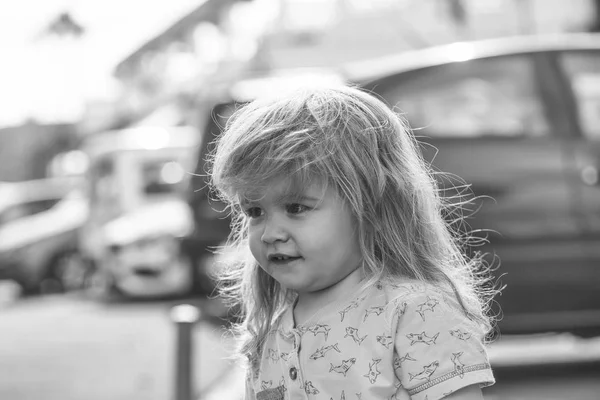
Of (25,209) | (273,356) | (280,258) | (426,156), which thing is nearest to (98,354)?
(426,156)

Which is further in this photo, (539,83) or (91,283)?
(91,283)

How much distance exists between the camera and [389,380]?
83.3 inches

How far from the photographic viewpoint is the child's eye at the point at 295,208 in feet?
7.29

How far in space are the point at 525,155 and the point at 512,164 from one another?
0.31 feet

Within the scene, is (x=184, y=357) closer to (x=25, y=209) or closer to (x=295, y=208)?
(x=295, y=208)

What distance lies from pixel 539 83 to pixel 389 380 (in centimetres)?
459

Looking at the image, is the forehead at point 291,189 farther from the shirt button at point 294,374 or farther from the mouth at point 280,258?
the shirt button at point 294,374

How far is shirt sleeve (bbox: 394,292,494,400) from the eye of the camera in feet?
6.84

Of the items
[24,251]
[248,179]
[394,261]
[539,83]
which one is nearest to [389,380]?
[394,261]

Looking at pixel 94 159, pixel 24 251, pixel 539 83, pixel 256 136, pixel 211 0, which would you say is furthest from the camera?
pixel 211 0

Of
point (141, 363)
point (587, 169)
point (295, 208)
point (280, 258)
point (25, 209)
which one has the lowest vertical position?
point (141, 363)

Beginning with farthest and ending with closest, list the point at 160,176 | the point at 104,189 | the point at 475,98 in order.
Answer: the point at 104,189 → the point at 160,176 → the point at 475,98

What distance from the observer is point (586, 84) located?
6.47m

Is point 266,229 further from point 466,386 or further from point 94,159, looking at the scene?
point 94,159
